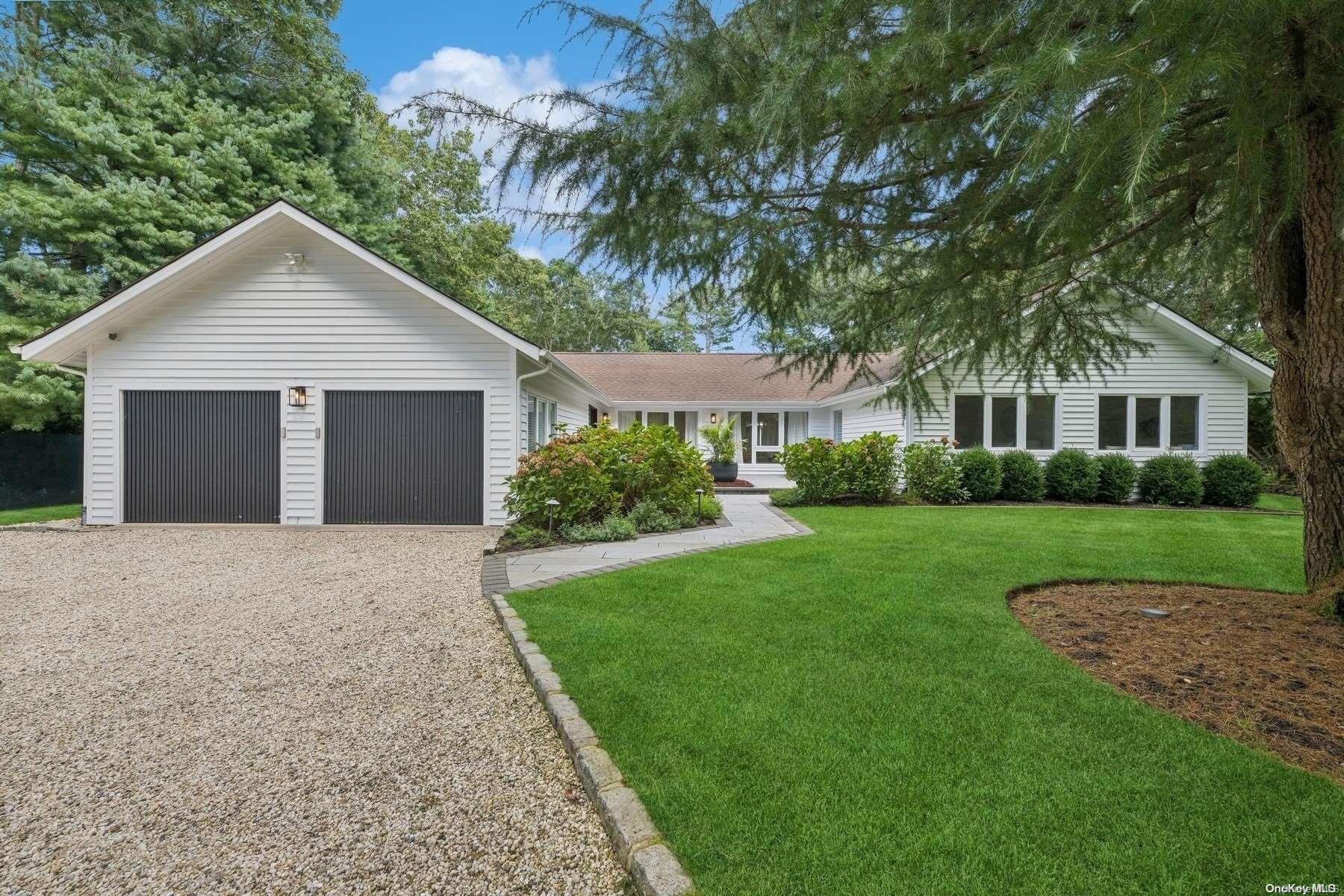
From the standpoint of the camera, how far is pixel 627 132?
335cm

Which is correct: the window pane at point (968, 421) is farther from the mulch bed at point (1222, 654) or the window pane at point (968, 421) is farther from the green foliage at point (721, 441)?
the mulch bed at point (1222, 654)

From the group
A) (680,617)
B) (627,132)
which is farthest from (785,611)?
(627,132)

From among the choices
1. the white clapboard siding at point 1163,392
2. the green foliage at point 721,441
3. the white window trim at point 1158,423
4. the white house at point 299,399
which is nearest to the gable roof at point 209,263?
the white house at point 299,399

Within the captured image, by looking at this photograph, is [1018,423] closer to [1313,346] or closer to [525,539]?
[1313,346]

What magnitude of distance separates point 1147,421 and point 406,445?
14.0 meters

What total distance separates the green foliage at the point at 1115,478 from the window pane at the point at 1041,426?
3.11 feet

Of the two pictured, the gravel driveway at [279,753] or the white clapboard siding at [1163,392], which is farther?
the white clapboard siding at [1163,392]

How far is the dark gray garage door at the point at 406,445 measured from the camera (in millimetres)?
9023

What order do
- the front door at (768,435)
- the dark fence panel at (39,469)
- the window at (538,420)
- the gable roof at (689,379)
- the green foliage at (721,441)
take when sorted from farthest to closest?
the front door at (768,435), the gable roof at (689,379), the green foliage at (721,441), the dark fence panel at (39,469), the window at (538,420)

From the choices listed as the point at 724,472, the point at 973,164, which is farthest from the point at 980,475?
the point at 973,164

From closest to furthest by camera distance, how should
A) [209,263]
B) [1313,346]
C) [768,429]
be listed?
[1313,346] < [209,263] < [768,429]

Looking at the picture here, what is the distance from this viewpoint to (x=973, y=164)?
3.53 metres

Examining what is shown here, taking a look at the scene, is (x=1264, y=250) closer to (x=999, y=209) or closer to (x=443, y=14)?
(x=999, y=209)

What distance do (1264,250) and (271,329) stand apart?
35.3 ft
